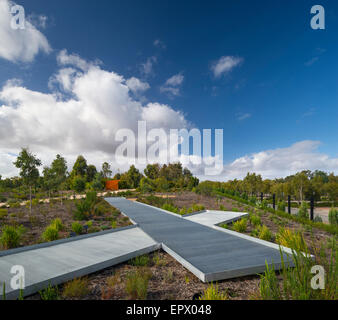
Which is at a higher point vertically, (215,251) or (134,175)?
(134,175)

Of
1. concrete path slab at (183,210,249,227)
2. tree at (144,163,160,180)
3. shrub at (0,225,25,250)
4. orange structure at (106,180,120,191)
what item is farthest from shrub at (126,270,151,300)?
tree at (144,163,160,180)

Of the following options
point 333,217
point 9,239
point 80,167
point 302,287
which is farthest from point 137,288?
point 80,167

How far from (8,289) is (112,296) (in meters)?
1.29

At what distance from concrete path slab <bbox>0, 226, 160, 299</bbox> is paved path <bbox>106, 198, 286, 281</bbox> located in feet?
1.95

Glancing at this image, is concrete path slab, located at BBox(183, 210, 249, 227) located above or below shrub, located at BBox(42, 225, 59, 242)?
below

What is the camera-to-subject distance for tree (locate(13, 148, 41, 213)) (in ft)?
29.9

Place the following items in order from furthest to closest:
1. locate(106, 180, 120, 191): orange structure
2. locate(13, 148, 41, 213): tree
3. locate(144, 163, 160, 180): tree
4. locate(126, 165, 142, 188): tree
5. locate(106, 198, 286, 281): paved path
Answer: locate(144, 163, 160, 180): tree < locate(126, 165, 142, 188): tree < locate(106, 180, 120, 191): orange structure < locate(13, 148, 41, 213): tree < locate(106, 198, 286, 281): paved path

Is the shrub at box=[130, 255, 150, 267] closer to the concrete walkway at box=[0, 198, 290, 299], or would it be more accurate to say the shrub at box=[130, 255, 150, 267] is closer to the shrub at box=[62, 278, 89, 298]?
the concrete walkway at box=[0, 198, 290, 299]

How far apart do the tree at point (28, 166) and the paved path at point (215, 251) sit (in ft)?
24.9

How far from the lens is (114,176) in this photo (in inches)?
1656

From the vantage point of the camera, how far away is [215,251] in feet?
11.9

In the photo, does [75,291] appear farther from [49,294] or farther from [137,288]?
[137,288]

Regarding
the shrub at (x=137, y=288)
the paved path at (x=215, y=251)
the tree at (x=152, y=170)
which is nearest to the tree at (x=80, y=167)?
the tree at (x=152, y=170)

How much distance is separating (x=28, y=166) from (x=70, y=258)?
27.2 ft
